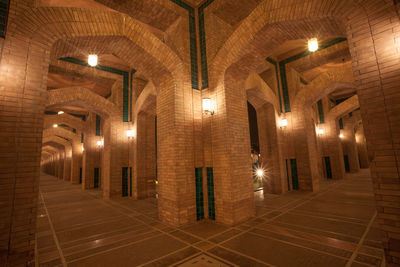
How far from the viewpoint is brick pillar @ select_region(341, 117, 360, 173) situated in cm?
1677

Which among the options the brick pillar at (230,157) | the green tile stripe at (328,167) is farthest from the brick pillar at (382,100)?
the green tile stripe at (328,167)

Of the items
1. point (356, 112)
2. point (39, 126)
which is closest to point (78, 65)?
point (39, 126)

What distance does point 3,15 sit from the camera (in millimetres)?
3410

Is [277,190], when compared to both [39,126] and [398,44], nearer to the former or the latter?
[398,44]

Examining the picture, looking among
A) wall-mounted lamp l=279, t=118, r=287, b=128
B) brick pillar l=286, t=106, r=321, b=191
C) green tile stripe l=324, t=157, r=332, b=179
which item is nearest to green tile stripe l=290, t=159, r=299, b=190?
brick pillar l=286, t=106, r=321, b=191

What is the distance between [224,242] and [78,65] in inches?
386

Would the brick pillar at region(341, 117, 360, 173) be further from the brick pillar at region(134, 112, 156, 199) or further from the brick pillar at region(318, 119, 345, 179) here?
the brick pillar at region(134, 112, 156, 199)

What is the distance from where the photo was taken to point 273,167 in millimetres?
9414

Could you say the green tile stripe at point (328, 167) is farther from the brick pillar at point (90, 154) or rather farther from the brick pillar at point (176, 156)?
the brick pillar at point (90, 154)

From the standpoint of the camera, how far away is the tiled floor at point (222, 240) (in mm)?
3365

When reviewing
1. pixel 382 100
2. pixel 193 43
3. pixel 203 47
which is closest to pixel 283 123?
pixel 203 47

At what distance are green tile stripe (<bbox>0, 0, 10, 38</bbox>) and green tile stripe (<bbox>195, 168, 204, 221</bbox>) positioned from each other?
16.5 feet

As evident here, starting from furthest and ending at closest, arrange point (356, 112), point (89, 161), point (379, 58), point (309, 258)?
1. point (356, 112)
2. point (89, 161)
3. point (309, 258)
4. point (379, 58)

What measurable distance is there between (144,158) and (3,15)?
275 inches
